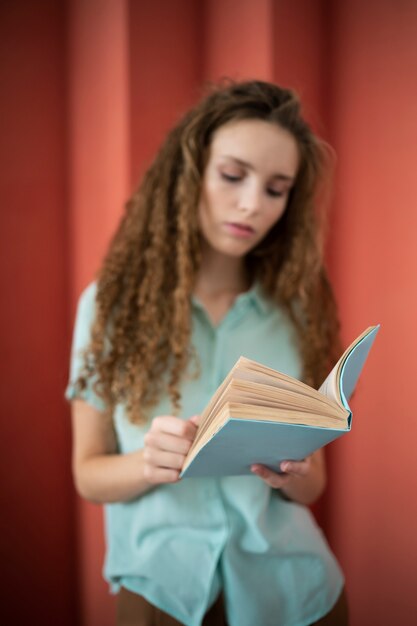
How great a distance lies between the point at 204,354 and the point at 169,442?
28 cm

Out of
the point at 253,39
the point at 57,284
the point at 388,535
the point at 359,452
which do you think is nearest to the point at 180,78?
the point at 253,39

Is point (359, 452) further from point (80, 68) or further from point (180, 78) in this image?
point (80, 68)

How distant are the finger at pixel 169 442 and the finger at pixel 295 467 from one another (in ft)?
0.44

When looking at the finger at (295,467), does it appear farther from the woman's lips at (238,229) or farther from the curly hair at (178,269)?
the woman's lips at (238,229)

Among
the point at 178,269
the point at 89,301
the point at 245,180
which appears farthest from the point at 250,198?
the point at 89,301

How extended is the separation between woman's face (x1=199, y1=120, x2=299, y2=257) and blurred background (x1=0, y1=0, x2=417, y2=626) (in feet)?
0.70

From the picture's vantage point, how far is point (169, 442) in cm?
72

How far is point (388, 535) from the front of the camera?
3.23ft

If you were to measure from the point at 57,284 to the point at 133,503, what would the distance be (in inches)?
27.0

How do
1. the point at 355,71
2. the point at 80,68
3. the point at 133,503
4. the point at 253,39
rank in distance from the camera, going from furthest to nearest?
the point at 80,68
the point at 253,39
the point at 355,71
the point at 133,503

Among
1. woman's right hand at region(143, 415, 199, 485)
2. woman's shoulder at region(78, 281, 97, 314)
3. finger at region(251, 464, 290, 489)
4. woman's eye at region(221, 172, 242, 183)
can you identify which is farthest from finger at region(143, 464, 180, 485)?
woman's eye at region(221, 172, 242, 183)

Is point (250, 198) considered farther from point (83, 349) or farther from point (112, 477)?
point (112, 477)

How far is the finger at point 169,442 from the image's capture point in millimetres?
718

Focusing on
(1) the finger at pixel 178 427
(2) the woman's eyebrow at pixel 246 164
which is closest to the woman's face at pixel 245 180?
(2) the woman's eyebrow at pixel 246 164
